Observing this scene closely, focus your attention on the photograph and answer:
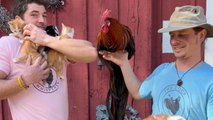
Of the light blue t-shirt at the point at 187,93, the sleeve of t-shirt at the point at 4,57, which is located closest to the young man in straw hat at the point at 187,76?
the light blue t-shirt at the point at 187,93

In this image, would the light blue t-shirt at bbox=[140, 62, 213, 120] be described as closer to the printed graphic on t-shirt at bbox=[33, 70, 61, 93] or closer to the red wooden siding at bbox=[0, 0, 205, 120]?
the printed graphic on t-shirt at bbox=[33, 70, 61, 93]

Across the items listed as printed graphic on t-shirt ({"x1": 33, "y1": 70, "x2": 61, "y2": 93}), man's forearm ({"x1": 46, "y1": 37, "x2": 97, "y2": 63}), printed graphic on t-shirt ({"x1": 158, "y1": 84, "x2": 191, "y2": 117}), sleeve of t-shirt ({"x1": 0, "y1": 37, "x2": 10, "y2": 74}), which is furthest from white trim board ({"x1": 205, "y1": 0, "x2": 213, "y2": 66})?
sleeve of t-shirt ({"x1": 0, "y1": 37, "x2": 10, "y2": 74})

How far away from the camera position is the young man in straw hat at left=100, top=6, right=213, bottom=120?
1528 millimetres

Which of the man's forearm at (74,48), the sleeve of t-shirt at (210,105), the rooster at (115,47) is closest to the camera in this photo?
the sleeve of t-shirt at (210,105)

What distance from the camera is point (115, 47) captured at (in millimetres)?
1759

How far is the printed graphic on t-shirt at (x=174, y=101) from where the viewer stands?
1.55 meters

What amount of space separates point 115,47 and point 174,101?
422 millimetres

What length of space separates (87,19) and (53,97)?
1023 mm

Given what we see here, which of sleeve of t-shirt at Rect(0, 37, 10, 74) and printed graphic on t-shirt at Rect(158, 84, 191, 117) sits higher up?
sleeve of t-shirt at Rect(0, 37, 10, 74)

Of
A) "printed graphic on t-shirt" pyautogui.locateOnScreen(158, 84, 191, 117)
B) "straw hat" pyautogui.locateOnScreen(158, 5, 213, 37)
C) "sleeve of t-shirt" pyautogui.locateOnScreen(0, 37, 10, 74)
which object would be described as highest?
"straw hat" pyautogui.locateOnScreen(158, 5, 213, 37)

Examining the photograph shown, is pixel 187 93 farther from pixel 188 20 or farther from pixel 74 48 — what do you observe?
pixel 74 48

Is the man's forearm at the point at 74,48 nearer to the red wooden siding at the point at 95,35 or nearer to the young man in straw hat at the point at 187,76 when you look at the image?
the young man in straw hat at the point at 187,76

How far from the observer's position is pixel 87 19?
2.57 meters

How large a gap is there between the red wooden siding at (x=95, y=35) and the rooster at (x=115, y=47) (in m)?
0.63
